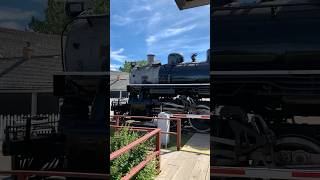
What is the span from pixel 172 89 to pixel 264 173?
13.1m

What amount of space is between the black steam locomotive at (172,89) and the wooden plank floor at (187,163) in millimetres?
3990

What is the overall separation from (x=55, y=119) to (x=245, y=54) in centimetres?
121

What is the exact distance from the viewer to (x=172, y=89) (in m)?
15.1

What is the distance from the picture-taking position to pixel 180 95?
49.3ft

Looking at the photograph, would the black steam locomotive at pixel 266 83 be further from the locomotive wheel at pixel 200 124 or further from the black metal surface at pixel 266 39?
the locomotive wheel at pixel 200 124

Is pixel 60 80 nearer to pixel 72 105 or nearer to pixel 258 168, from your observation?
pixel 72 105

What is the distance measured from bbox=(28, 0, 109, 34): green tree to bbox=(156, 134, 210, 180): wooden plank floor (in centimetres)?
432

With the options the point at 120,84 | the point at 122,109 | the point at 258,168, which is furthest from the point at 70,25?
the point at 120,84

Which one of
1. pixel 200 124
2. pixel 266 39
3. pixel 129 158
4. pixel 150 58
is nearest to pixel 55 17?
pixel 266 39

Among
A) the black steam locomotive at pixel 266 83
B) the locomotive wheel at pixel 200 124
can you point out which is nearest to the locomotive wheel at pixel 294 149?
the black steam locomotive at pixel 266 83

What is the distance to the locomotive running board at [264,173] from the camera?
2.00 m

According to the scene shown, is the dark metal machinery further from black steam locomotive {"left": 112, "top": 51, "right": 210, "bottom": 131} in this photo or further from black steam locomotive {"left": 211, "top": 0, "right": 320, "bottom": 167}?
black steam locomotive {"left": 112, "top": 51, "right": 210, "bottom": 131}

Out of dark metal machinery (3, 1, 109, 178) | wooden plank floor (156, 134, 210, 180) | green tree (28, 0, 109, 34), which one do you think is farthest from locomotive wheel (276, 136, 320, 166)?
wooden plank floor (156, 134, 210, 180)

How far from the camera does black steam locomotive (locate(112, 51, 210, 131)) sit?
565 inches
